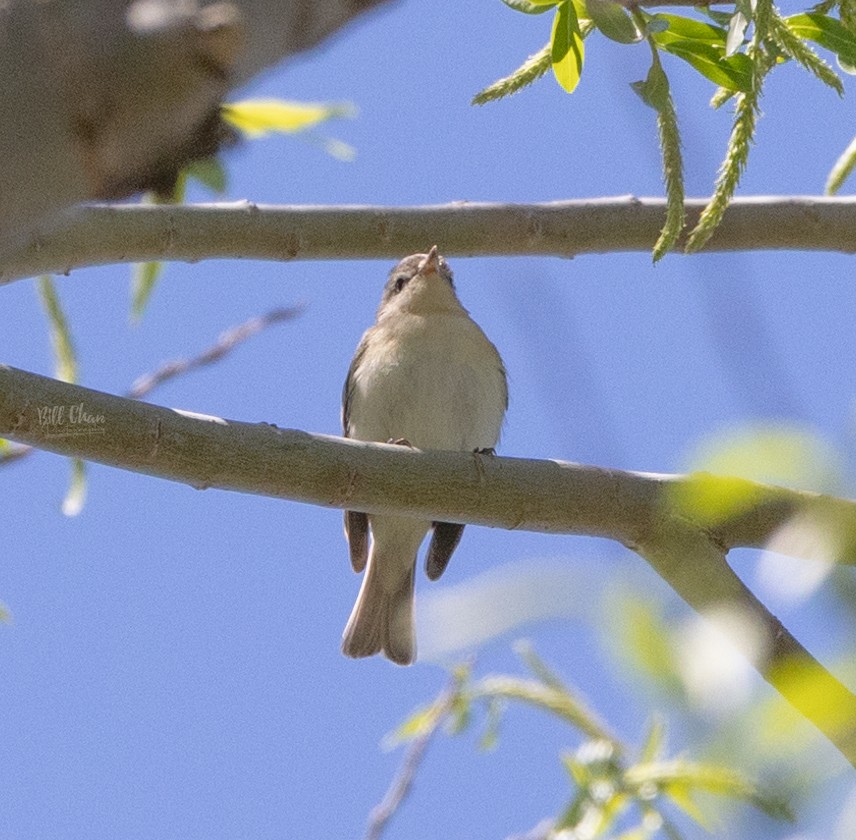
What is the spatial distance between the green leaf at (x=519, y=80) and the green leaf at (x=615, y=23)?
0.55 metres

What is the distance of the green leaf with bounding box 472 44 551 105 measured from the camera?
272 centimetres

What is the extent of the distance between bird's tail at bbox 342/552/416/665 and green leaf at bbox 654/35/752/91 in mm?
4247

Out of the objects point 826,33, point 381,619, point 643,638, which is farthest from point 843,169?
point 381,619

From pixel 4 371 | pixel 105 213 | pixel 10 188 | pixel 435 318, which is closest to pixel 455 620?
pixel 10 188

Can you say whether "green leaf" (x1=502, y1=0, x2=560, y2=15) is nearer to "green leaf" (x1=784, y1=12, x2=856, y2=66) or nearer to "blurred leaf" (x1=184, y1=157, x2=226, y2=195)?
"green leaf" (x1=784, y1=12, x2=856, y2=66)

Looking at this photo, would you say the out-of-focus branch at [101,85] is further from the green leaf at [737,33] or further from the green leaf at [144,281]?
the green leaf at [144,281]

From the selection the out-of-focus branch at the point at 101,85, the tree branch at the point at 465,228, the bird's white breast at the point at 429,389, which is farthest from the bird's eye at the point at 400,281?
the out-of-focus branch at the point at 101,85

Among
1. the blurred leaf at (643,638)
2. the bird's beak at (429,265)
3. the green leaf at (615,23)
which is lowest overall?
the bird's beak at (429,265)

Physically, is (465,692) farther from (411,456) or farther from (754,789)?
(754,789)

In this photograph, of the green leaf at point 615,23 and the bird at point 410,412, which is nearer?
the green leaf at point 615,23

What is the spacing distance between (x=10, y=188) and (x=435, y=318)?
223 inches

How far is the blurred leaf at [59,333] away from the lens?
369cm

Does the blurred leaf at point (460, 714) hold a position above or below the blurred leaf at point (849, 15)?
below

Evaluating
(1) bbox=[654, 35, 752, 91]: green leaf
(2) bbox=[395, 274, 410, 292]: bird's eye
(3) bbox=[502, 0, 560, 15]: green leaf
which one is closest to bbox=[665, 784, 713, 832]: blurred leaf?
(1) bbox=[654, 35, 752, 91]: green leaf
